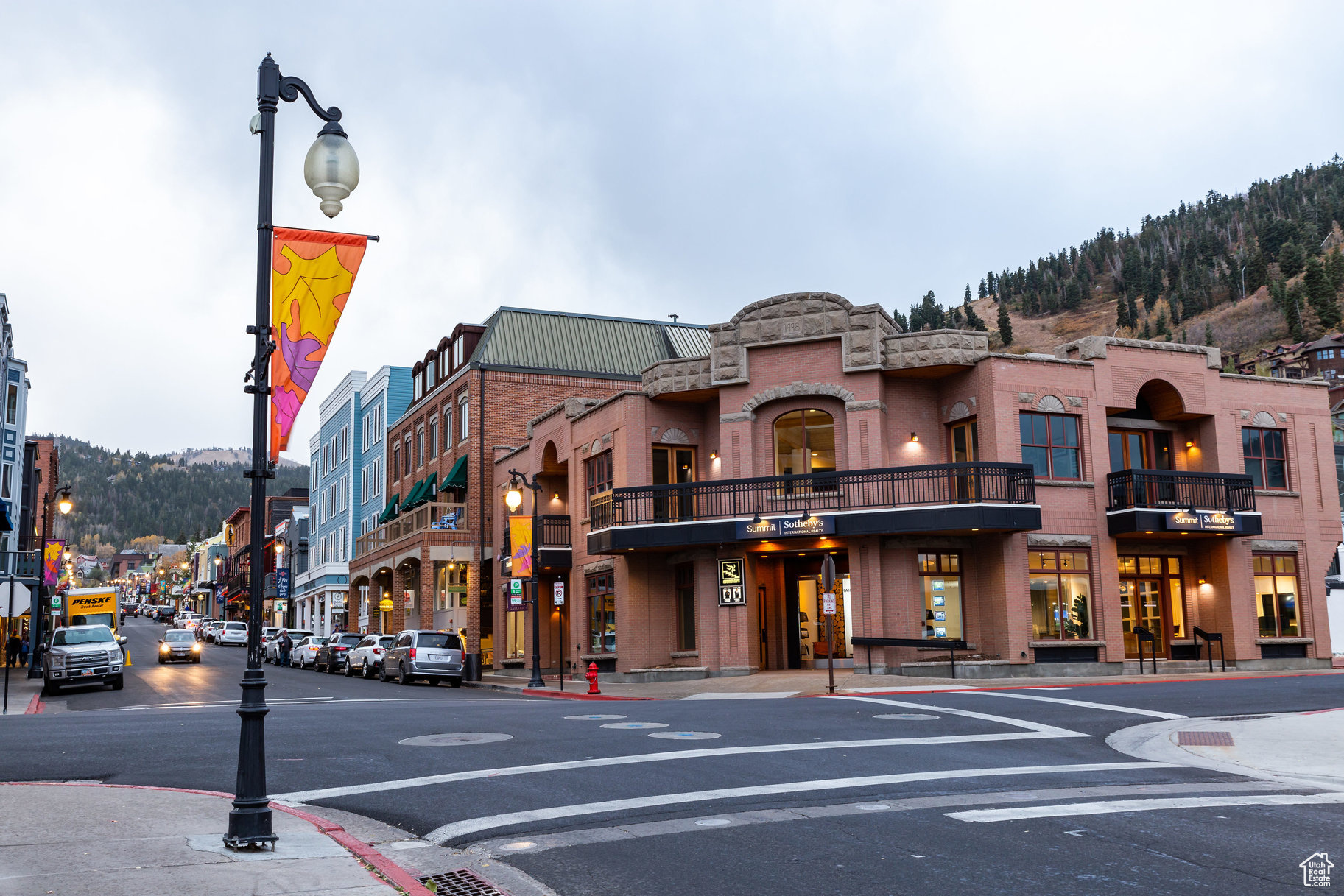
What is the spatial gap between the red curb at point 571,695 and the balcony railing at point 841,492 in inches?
212

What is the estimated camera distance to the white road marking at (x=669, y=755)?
1122 centimetres

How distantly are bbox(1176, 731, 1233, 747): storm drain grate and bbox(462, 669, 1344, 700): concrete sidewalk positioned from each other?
29.7 feet

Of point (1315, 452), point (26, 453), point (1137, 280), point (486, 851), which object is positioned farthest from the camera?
point (1137, 280)

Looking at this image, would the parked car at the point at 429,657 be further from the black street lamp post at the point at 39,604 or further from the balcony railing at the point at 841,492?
the black street lamp post at the point at 39,604

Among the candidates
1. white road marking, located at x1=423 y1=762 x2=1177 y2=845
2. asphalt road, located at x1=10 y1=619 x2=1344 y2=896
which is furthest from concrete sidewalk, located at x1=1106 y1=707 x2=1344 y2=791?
white road marking, located at x1=423 y1=762 x2=1177 y2=845

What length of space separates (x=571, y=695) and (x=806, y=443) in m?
9.32

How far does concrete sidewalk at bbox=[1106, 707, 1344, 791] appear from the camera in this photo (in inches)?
460

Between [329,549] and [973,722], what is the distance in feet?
197

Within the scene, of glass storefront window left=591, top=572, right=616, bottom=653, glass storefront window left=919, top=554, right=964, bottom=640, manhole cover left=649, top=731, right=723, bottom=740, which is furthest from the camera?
glass storefront window left=591, top=572, right=616, bottom=653

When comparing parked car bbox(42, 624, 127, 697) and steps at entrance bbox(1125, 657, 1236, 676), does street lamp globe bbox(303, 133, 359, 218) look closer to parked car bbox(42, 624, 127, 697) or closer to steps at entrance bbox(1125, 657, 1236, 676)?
parked car bbox(42, 624, 127, 697)

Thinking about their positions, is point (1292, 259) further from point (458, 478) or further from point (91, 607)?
point (91, 607)

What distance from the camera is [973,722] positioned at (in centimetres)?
1670

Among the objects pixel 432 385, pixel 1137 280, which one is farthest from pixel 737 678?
pixel 1137 280

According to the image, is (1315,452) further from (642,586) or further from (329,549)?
(329,549)
